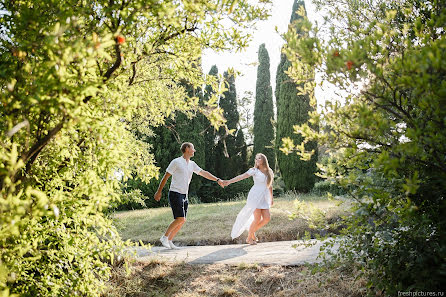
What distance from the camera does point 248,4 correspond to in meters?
3.13

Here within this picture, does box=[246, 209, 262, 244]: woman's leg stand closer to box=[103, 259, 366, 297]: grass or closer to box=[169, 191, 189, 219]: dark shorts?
box=[169, 191, 189, 219]: dark shorts

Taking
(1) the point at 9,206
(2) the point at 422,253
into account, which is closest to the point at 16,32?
(1) the point at 9,206

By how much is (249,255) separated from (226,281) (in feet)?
3.42

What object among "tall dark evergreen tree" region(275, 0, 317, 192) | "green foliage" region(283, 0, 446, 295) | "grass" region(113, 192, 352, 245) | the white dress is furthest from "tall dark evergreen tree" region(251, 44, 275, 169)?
"green foliage" region(283, 0, 446, 295)

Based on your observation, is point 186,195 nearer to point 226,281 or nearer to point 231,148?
point 226,281

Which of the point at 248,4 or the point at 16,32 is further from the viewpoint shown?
the point at 248,4

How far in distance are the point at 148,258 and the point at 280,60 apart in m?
15.8

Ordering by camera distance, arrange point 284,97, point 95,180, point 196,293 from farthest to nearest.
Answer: point 284,97 < point 196,293 < point 95,180

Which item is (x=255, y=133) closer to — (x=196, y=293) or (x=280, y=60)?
(x=280, y=60)

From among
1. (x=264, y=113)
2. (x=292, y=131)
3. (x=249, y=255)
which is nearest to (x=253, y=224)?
(x=249, y=255)

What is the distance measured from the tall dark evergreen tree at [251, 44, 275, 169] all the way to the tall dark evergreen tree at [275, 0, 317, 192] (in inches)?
124

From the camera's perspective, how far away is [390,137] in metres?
2.57

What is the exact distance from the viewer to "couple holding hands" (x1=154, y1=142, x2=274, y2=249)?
622 cm

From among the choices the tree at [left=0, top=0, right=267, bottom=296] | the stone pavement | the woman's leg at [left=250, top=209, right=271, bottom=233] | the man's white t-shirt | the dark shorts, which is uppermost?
the tree at [left=0, top=0, right=267, bottom=296]
